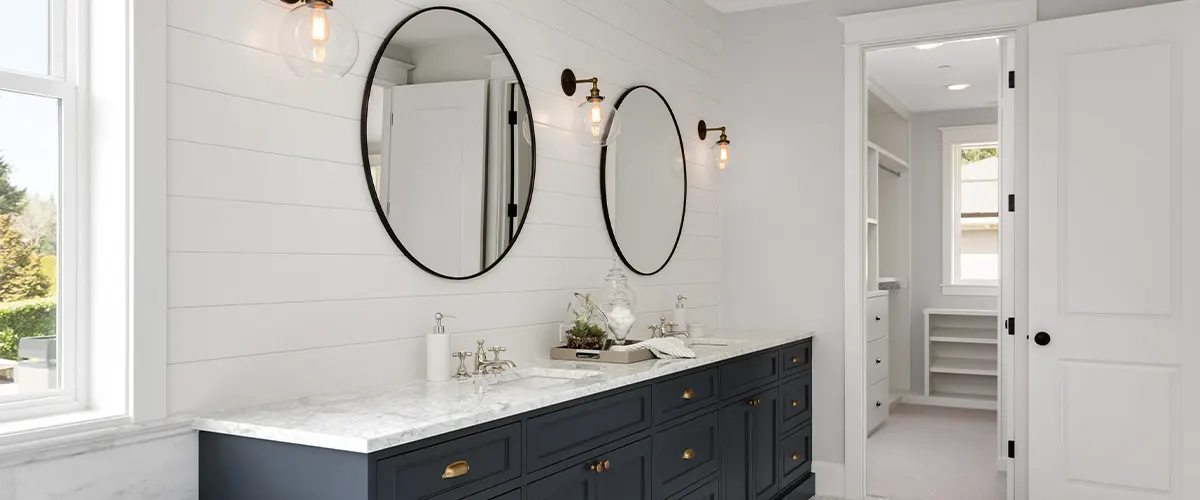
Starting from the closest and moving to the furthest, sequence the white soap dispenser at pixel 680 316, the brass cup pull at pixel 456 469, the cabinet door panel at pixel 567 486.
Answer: the brass cup pull at pixel 456 469
the cabinet door panel at pixel 567 486
the white soap dispenser at pixel 680 316

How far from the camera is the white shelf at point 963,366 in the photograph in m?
6.86

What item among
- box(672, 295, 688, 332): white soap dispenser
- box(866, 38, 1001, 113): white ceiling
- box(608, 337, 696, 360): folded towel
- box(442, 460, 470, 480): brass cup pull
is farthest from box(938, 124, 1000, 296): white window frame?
box(442, 460, 470, 480): brass cup pull

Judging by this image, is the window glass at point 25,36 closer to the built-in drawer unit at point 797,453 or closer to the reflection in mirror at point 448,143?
the reflection in mirror at point 448,143

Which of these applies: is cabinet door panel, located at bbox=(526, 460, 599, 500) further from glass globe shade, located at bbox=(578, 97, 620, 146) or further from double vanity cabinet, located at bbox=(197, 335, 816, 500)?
glass globe shade, located at bbox=(578, 97, 620, 146)

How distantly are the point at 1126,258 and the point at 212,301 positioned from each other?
11.2ft

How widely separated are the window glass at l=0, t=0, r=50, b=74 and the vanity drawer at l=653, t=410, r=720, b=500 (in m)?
2.00

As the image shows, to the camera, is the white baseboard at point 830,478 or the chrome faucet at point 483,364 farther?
the white baseboard at point 830,478

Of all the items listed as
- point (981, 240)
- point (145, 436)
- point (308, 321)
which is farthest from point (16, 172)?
point (981, 240)

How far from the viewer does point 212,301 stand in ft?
6.58

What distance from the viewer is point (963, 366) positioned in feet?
23.0

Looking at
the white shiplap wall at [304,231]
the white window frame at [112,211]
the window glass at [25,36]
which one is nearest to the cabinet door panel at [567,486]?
the white shiplap wall at [304,231]

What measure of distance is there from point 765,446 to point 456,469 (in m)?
2.15

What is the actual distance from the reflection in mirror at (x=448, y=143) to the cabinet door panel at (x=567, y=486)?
73cm

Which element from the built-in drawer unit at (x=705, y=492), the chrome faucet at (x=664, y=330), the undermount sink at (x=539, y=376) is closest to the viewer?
the undermount sink at (x=539, y=376)
